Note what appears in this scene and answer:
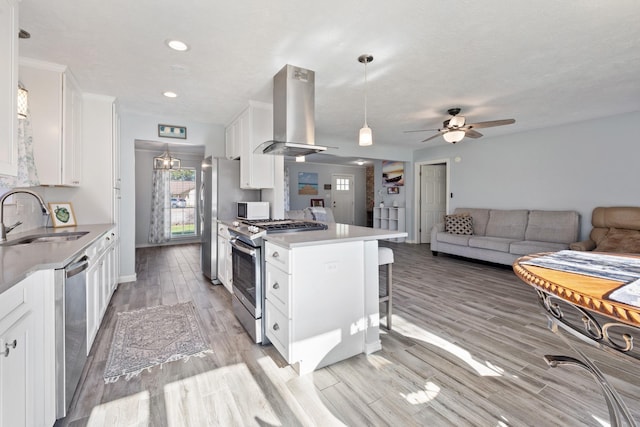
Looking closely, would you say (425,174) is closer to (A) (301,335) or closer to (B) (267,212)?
(B) (267,212)

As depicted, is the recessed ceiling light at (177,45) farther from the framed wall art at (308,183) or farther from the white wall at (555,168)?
the framed wall art at (308,183)

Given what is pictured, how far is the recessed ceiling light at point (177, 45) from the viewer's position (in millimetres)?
2232

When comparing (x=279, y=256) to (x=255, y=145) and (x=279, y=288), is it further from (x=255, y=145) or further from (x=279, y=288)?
(x=255, y=145)

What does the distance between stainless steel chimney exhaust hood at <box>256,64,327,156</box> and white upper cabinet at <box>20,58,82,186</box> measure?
184 cm

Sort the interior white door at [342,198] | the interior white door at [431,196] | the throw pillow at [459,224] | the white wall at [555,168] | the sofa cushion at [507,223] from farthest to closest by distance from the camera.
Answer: the interior white door at [342,198]
the interior white door at [431,196]
the throw pillow at [459,224]
the sofa cushion at [507,223]
the white wall at [555,168]

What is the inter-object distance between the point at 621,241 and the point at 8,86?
6.24 m

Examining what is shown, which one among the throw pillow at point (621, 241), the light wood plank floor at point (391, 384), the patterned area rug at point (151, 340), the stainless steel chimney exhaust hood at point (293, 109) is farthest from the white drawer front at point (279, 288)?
the throw pillow at point (621, 241)

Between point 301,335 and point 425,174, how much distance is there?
6167mm

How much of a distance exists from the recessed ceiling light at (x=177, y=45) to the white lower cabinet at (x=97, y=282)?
1683 millimetres

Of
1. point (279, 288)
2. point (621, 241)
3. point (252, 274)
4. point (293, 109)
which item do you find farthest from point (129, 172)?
point (621, 241)

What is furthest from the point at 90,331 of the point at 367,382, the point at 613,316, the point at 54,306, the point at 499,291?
the point at 499,291

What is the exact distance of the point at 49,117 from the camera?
247 cm

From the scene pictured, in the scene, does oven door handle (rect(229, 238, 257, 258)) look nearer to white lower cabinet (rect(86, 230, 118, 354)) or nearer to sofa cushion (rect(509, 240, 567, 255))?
white lower cabinet (rect(86, 230, 118, 354))

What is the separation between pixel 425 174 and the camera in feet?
23.2
